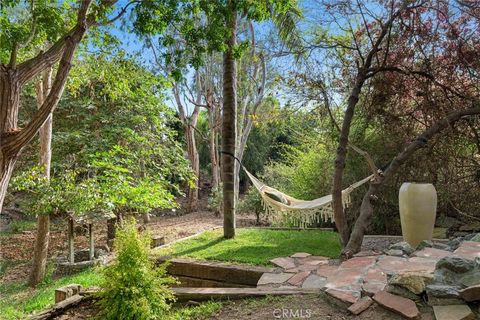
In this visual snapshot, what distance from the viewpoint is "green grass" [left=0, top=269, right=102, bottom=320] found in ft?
11.2

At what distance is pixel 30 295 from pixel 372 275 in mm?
3609

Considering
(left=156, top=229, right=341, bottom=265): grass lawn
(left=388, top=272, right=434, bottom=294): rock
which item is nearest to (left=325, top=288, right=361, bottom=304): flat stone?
(left=388, top=272, right=434, bottom=294): rock

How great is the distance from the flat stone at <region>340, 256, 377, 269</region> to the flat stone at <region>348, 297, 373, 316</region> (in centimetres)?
69

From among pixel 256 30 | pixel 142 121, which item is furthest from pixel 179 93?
pixel 142 121

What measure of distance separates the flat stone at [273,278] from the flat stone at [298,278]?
0.06 meters

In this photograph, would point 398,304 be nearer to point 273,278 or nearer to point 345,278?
point 345,278

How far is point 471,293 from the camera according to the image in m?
1.90

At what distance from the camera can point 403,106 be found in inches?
166

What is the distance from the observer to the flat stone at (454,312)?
1.85 metres

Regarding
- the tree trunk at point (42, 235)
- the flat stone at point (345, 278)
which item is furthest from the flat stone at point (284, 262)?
the tree trunk at point (42, 235)

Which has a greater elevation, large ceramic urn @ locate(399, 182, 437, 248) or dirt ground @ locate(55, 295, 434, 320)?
large ceramic urn @ locate(399, 182, 437, 248)

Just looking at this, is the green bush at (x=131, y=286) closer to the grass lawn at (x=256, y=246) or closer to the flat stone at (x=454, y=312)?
the grass lawn at (x=256, y=246)

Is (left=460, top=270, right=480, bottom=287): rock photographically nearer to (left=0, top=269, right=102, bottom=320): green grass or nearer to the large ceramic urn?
the large ceramic urn

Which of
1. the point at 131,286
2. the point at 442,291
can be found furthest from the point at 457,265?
the point at 131,286
